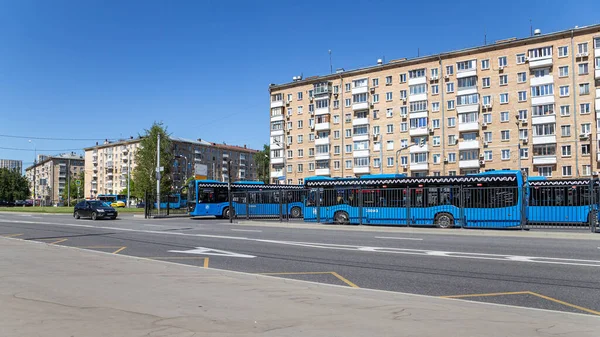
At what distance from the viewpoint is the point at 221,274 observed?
9133 mm

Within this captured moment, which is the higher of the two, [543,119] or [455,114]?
[455,114]

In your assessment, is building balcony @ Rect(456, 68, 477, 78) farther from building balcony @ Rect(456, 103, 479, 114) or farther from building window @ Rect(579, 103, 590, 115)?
building window @ Rect(579, 103, 590, 115)

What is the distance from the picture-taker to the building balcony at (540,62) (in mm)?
56053

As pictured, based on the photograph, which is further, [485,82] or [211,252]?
[485,82]

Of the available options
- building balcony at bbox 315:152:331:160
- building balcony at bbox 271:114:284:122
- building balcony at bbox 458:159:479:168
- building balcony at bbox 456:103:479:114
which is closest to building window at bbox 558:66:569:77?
building balcony at bbox 456:103:479:114

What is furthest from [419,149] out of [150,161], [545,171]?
[150,161]

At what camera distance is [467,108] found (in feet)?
199

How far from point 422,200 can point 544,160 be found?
3952 cm

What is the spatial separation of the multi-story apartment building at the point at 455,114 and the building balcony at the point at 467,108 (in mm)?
133

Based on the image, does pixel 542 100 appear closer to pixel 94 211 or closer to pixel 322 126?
pixel 322 126

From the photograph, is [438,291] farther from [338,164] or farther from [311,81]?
[311,81]

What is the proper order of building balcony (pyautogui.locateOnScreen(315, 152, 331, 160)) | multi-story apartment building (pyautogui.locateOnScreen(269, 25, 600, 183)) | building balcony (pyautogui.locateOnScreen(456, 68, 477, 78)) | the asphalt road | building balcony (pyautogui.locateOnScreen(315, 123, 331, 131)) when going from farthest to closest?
building balcony (pyautogui.locateOnScreen(315, 123, 331, 131)) < building balcony (pyautogui.locateOnScreen(315, 152, 331, 160)) < building balcony (pyautogui.locateOnScreen(456, 68, 477, 78)) < multi-story apartment building (pyautogui.locateOnScreen(269, 25, 600, 183)) < the asphalt road

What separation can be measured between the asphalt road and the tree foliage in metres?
102

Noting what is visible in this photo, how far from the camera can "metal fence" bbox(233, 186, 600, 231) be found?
20391mm
